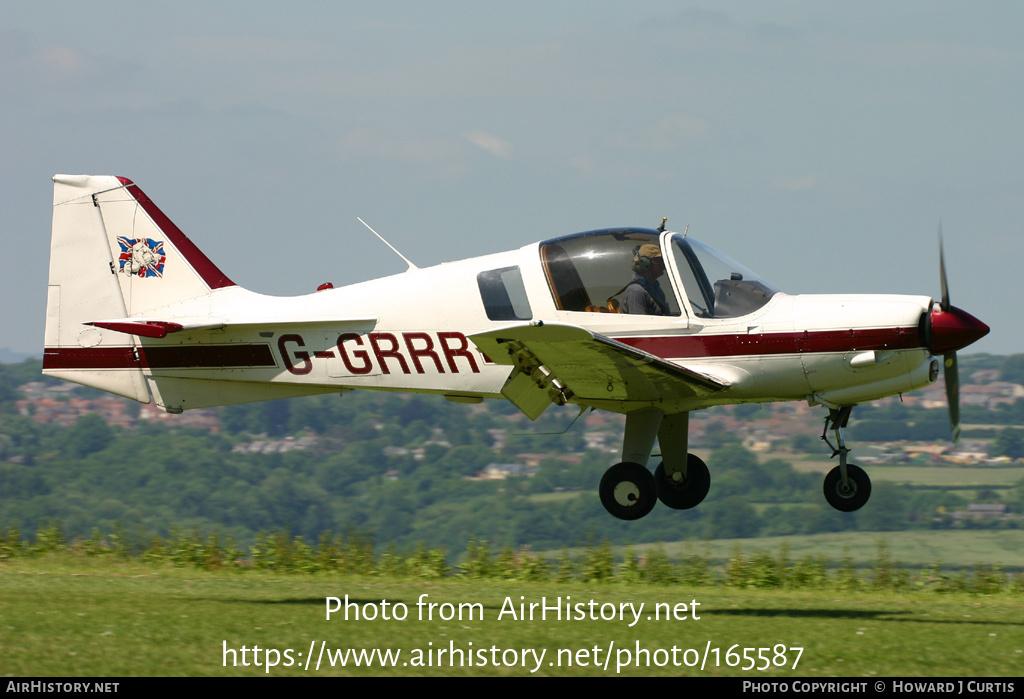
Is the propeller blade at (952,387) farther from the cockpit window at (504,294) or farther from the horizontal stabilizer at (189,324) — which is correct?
the horizontal stabilizer at (189,324)

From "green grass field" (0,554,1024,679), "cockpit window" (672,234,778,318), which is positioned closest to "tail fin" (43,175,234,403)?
"green grass field" (0,554,1024,679)

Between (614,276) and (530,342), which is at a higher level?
(614,276)

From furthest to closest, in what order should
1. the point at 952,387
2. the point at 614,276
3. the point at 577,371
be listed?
the point at 952,387, the point at 614,276, the point at 577,371

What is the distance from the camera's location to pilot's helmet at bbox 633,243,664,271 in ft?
34.9

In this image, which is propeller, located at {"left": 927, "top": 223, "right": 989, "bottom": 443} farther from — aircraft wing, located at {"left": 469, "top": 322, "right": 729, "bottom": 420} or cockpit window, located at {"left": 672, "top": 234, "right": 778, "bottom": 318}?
aircraft wing, located at {"left": 469, "top": 322, "right": 729, "bottom": 420}

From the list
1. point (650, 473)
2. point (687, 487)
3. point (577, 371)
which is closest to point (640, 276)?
point (577, 371)

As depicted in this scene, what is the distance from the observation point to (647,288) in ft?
34.9

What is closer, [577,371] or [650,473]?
[577,371]

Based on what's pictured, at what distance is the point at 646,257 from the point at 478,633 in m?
3.95

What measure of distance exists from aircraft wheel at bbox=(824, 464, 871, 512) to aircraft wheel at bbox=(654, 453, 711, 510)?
4.39 ft

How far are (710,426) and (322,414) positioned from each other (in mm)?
30812

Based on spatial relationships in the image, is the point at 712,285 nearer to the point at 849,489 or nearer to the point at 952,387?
the point at 849,489

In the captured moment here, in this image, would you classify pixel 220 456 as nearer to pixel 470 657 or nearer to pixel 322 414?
pixel 322 414
